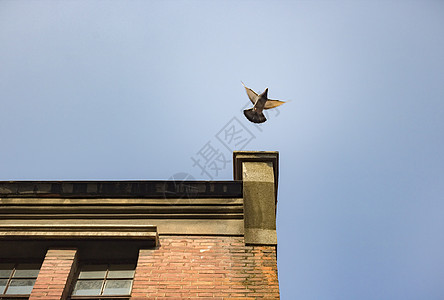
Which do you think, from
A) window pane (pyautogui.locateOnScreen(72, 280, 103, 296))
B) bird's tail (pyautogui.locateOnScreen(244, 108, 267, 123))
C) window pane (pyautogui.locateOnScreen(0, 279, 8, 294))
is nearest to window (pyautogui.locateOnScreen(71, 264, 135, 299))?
window pane (pyautogui.locateOnScreen(72, 280, 103, 296))

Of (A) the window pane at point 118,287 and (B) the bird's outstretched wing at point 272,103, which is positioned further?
(B) the bird's outstretched wing at point 272,103

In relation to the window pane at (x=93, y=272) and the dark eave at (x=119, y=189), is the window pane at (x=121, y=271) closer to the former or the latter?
the window pane at (x=93, y=272)

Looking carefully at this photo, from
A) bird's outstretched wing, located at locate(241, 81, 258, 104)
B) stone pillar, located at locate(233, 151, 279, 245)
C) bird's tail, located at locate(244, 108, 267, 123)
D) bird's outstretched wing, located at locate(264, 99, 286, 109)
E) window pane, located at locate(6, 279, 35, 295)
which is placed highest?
bird's outstretched wing, located at locate(241, 81, 258, 104)

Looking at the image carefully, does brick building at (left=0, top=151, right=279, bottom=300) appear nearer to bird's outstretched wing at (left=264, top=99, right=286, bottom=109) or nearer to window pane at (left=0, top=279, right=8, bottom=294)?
window pane at (left=0, top=279, right=8, bottom=294)

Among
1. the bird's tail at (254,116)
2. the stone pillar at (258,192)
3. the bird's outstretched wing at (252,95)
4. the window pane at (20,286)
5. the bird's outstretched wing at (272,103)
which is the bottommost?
the window pane at (20,286)

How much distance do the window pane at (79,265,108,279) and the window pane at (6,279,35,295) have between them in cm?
89

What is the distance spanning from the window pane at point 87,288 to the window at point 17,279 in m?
0.82

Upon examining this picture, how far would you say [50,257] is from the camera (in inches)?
353

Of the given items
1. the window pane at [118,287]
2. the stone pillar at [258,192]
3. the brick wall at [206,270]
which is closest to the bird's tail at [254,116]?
the stone pillar at [258,192]

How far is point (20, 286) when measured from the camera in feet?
28.9

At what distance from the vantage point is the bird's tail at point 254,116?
37.2 ft

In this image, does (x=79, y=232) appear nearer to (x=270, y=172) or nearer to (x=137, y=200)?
(x=137, y=200)

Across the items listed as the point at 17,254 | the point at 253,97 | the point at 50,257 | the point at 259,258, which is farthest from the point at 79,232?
the point at 253,97

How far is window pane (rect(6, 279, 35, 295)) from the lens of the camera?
870 cm
